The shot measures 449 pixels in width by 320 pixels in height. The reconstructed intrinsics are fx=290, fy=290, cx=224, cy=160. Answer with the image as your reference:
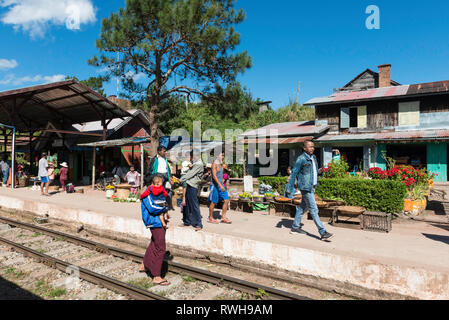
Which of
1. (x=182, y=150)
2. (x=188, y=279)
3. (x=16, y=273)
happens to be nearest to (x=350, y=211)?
(x=188, y=279)

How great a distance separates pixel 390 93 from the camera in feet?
58.9

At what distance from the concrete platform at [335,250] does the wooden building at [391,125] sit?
9.39 m

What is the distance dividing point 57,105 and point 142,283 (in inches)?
717

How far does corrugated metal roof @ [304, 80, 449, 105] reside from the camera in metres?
A: 16.7

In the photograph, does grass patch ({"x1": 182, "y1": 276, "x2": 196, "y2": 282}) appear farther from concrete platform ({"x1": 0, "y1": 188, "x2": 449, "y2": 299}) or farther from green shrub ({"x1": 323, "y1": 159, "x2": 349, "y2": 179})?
green shrub ({"x1": 323, "y1": 159, "x2": 349, "y2": 179})

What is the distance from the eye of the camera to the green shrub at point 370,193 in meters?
9.48

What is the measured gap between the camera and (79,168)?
2348 centimetres

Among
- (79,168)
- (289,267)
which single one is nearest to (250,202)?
(289,267)

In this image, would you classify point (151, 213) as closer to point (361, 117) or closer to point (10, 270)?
point (10, 270)

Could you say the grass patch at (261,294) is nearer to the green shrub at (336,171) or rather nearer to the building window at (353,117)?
the green shrub at (336,171)

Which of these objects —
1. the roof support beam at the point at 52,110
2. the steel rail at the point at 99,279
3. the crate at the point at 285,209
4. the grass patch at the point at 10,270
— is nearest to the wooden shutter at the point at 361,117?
the crate at the point at 285,209

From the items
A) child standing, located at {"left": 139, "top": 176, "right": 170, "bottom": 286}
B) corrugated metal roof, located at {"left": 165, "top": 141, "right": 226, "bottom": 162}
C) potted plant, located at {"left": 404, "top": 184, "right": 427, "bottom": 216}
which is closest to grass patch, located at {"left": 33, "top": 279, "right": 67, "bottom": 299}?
child standing, located at {"left": 139, "top": 176, "right": 170, "bottom": 286}

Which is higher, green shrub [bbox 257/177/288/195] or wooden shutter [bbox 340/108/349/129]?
wooden shutter [bbox 340/108/349/129]

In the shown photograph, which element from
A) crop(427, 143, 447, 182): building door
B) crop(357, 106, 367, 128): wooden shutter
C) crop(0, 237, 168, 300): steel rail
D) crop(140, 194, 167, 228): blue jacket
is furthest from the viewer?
crop(357, 106, 367, 128): wooden shutter
